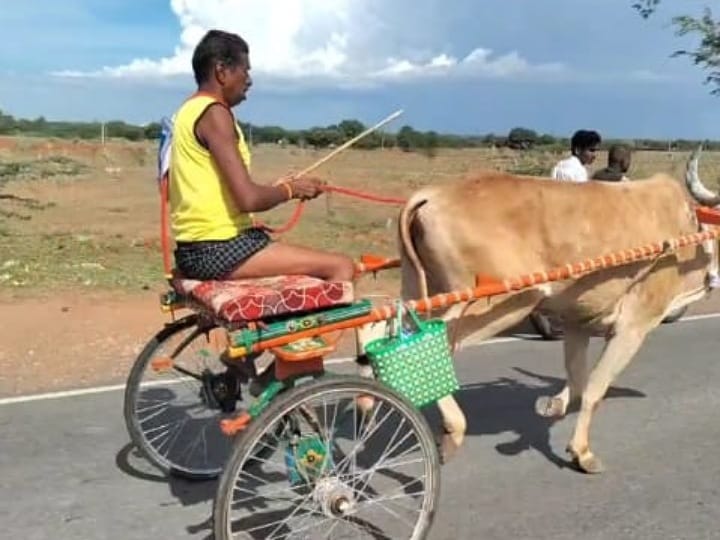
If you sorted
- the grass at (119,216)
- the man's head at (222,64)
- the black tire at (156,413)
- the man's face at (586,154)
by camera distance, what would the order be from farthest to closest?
the grass at (119,216) → the man's face at (586,154) → the black tire at (156,413) → the man's head at (222,64)

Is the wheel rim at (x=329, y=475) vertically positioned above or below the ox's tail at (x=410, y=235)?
below

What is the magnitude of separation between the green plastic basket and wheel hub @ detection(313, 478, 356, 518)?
0.46m

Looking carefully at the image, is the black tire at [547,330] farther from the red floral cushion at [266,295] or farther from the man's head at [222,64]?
the man's head at [222,64]

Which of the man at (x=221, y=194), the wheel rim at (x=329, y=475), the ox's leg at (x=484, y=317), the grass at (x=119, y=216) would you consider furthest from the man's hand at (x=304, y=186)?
the grass at (x=119, y=216)

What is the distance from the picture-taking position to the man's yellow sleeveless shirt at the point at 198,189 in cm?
425

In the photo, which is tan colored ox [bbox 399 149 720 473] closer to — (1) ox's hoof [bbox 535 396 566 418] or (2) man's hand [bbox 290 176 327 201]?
(1) ox's hoof [bbox 535 396 566 418]

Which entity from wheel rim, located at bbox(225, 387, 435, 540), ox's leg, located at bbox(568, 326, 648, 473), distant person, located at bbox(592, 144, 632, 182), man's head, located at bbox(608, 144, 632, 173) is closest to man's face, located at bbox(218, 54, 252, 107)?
wheel rim, located at bbox(225, 387, 435, 540)

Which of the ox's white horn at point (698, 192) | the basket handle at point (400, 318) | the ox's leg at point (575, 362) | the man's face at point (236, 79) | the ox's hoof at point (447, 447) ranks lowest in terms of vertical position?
the ox's hoof at point (447, 447)

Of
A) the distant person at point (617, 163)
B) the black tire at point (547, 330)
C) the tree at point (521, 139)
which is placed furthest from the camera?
the tree at point (521, 139)

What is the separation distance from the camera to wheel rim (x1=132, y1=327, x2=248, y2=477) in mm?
5113

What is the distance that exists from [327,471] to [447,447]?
1.16 metres

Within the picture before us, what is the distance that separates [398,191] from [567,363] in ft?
74.0

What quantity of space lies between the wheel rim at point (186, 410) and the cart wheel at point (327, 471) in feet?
2.24

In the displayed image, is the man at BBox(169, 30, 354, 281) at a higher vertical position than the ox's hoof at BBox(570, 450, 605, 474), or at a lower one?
higher
